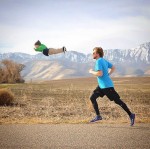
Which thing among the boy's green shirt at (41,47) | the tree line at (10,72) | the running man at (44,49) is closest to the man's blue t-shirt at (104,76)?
the running man at (44,49)

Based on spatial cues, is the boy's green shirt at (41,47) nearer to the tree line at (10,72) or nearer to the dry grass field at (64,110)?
the dry grass field at (64,110)

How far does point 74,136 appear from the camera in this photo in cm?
568

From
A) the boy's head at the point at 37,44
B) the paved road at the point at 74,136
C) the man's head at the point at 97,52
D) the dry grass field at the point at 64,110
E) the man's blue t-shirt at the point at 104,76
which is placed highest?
the boy's head at the point at 37,44

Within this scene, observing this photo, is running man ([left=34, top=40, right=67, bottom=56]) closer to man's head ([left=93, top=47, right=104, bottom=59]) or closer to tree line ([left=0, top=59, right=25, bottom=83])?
man's head ([left=93, top=47, right=104, bottom=59])

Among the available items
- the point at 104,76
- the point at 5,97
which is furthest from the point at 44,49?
the point at 5,97

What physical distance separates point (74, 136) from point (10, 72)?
76.9 metres

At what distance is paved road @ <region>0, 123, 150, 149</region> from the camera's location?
16.1ft

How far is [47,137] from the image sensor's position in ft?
18.3

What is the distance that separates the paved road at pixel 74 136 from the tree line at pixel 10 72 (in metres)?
72.3

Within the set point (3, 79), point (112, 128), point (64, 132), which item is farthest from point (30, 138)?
→ point (3, 79)

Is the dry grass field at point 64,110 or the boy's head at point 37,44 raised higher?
the boy's head at point 37,44

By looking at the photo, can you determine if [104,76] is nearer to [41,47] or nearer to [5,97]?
[41,47]

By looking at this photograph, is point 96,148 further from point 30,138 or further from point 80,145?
point 30,138

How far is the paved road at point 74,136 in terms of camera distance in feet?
16.1
